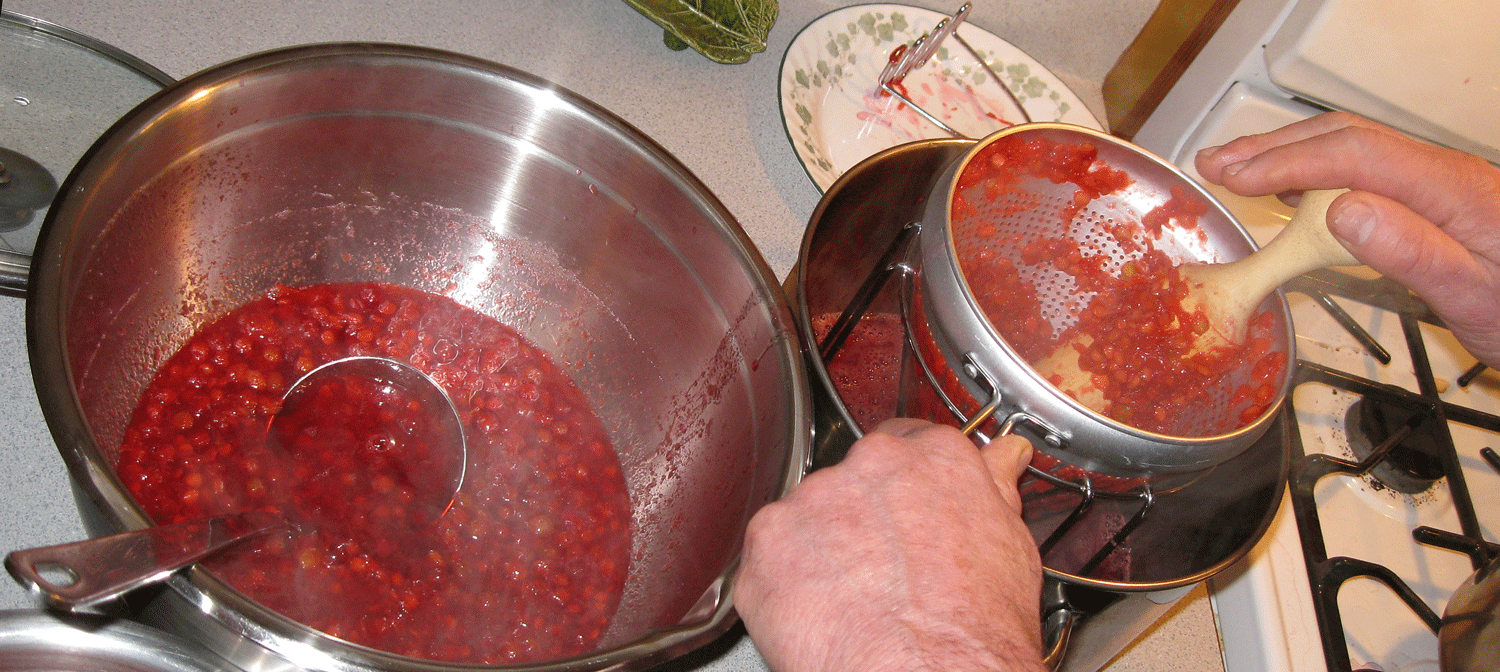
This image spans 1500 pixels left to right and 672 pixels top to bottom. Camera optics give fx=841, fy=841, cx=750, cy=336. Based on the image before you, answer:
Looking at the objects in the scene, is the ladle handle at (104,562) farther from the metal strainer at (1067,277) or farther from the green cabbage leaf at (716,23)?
the green cabbage leaf at (716,23)

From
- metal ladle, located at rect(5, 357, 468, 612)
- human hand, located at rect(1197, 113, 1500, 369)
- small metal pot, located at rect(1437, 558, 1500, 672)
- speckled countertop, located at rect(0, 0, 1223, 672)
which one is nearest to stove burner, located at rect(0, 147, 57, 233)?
speckled countertop, located at rect(0, 0, 1223, 672)

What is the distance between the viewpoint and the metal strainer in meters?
0.69

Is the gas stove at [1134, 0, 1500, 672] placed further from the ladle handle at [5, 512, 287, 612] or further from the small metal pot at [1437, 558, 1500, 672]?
the ladle handle at [5, 512, 287, 612]

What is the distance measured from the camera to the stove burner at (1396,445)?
3.87 ft

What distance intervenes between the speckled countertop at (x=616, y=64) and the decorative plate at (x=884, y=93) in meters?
0.07

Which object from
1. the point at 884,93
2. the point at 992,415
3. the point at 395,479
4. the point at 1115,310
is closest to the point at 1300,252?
the point at 1115,310

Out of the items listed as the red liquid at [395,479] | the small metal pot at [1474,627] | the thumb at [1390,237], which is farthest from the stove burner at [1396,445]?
the red liquid at [395,479]

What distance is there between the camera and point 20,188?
94cm

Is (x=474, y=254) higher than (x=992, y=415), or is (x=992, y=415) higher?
(x=992, y=415)

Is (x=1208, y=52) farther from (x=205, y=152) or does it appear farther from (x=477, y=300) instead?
(x=205, y=152)

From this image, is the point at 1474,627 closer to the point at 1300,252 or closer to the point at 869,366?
the point at 1300,252

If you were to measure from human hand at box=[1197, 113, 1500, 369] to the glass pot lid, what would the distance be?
1.24m

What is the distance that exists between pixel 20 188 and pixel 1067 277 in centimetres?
117

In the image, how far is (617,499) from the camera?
38.6 inches
